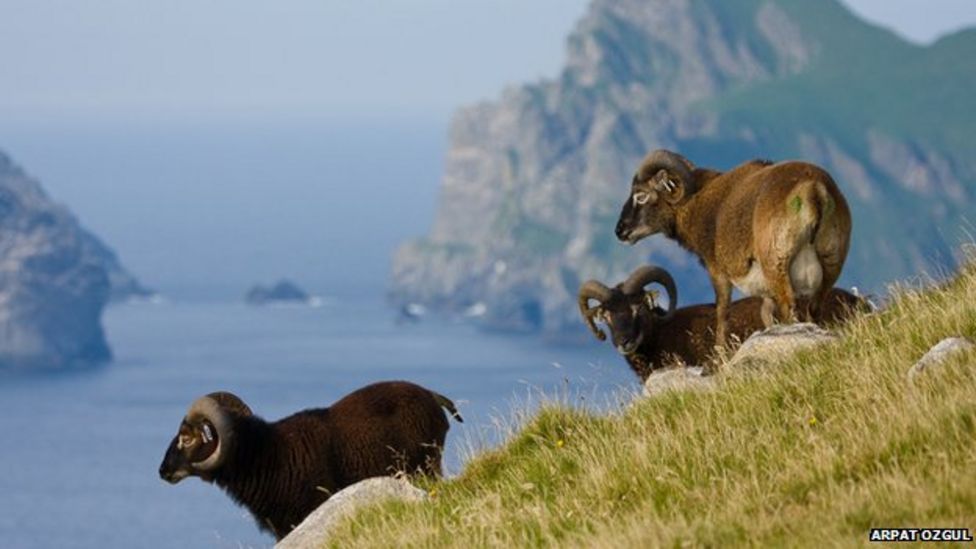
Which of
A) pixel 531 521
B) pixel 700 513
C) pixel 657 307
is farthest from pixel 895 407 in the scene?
pixel 657 307

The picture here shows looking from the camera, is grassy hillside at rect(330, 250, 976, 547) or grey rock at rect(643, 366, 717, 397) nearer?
grassy hillside at rect(330, 250, 976, 547)

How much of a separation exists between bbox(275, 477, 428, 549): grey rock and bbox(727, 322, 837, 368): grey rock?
3299mm

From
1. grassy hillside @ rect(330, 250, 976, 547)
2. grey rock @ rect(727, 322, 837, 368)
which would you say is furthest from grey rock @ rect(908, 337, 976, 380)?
grey rock @ rect(727, 322, 837, 368)

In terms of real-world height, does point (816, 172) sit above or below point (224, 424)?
above

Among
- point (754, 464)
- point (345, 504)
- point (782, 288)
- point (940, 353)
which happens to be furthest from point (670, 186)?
point (754, 464)

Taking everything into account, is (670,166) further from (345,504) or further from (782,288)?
(345,504)

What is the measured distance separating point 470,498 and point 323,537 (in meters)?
1.37

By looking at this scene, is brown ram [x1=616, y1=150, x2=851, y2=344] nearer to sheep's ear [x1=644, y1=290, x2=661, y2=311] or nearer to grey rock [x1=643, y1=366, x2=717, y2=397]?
grey rock [x1=643, y1=366, x2=717, y2=397]

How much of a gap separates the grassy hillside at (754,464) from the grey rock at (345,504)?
0.87ft

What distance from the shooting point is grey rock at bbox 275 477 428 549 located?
671 inches

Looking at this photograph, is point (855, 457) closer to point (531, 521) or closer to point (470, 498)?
point (531, 521)

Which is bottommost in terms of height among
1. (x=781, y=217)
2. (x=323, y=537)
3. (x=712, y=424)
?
(x=323, y=537)

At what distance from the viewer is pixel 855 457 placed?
45.6ft

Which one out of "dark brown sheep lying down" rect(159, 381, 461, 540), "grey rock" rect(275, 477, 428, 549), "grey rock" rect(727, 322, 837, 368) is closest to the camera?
"grey rock" rect(275, 477, 428, 549)
